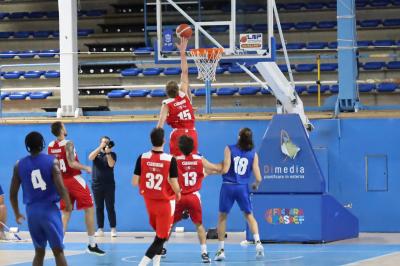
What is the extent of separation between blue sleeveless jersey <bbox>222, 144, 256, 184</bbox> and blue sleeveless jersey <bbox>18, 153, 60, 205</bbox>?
4.50 metres

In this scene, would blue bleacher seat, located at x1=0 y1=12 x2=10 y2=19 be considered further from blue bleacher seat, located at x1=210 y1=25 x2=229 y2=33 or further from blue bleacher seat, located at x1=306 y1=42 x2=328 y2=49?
blue bleacher seat, located at x1=210 y1=25 x2=229 y2=33

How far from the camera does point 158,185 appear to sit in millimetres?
11703

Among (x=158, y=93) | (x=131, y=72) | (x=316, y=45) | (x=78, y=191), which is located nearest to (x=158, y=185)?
(x=78, y=191)

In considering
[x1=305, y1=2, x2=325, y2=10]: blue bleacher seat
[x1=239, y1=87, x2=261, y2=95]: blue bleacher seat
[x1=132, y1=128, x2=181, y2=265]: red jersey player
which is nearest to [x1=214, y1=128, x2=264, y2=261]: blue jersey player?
[x1=132, y1=128, x2=181, y2=265]: red jersey player

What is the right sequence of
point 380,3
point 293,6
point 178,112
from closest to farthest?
point 178,112 < point 380,3 < point 293,6

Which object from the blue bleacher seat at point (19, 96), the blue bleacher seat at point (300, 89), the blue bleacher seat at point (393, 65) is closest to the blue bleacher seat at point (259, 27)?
the blue bleacher seat at point (300, 89)

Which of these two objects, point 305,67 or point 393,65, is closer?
point 393,65

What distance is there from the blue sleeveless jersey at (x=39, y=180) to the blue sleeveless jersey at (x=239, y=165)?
450cm

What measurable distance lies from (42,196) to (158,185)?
6.15ft

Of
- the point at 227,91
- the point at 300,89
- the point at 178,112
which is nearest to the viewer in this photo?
the point at 178,112

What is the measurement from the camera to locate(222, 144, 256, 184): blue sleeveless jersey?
14.3 meters

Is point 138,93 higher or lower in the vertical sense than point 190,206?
higher

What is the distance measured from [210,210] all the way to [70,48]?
5.04 metres

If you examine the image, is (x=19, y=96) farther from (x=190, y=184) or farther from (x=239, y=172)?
(x=190, y=184)
